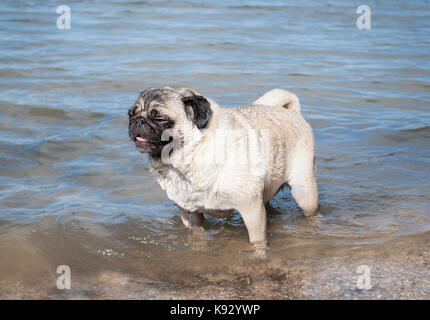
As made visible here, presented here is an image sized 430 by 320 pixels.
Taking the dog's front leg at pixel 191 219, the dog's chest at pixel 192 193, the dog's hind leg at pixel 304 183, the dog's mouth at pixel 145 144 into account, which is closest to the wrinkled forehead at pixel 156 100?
the dog's mouth at pixel 145 144

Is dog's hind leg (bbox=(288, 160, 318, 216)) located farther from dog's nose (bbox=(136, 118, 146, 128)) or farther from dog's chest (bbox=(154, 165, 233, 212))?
dog's nose (bbox=(136, 118, 146, 128))

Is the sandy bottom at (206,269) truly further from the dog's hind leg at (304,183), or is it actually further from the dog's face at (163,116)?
the dog's face at (163,116)

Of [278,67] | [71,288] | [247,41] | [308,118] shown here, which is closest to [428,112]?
[308,118]

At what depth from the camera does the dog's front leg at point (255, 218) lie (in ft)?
17.2

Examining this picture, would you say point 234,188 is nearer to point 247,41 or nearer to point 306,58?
point 306,58

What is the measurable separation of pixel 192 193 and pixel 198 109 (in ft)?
2.52

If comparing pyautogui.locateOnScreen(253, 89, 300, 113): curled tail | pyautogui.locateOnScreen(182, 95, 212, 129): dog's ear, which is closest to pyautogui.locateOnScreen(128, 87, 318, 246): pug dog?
pyautogui.locateOnScreen(182, 95, 212, 129): dog's ear

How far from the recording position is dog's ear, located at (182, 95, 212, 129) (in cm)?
490

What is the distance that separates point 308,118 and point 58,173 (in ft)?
14.4

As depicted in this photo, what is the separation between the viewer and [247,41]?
15.8m

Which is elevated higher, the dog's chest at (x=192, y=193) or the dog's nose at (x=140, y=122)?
the dog's nose at (x=140, y=122)

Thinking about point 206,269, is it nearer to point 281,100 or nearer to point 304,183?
point 304,183

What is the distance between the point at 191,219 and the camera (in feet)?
19.7

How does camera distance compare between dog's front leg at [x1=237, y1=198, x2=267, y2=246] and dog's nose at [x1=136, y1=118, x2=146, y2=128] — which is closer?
dog's nose at [x1=136, y1=118, x2=146, y2=128]
